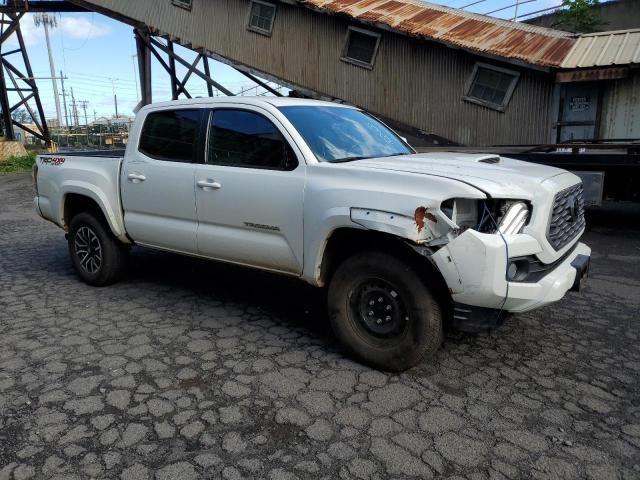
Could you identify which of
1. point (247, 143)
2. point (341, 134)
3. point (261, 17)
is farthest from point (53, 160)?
point (261, 17)

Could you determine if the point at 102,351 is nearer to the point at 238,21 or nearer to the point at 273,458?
the point at 273,458

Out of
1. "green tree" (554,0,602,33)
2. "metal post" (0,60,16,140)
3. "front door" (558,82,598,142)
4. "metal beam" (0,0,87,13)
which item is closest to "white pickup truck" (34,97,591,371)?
"front door" (558,82,598,142)

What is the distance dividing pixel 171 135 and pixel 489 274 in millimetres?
3166

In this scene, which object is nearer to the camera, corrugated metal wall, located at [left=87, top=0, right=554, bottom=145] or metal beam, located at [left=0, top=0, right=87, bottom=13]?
corrugated metal wall, located at [left=87, top=0, right=554, bottom=145]

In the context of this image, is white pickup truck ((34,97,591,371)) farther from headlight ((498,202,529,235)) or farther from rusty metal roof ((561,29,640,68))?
rusty metal roof ((561,29,640,68))

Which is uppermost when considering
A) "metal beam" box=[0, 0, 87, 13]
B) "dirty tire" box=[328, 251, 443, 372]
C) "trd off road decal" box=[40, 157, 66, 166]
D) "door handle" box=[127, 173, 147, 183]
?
"metal beam" box=[0, 0, 87, 13]

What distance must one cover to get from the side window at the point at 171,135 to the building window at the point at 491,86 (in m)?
10.4

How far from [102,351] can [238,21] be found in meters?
14.1

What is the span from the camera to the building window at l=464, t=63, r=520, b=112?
12.8 meters

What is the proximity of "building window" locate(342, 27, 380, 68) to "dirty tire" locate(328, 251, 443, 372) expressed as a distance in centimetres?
1215

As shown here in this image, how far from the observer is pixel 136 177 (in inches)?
186

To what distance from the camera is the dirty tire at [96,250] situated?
5.25 meters

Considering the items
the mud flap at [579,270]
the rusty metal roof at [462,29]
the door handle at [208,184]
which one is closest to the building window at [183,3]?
the rusty metal roof at [462,29]

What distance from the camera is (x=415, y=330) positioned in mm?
3229
